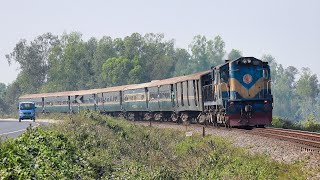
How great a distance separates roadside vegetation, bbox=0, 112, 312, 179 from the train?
3367mm

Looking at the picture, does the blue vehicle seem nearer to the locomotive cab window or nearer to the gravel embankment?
the locomotive cab window

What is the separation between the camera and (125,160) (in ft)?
64.6

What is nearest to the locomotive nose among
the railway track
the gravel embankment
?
the gravel embankment

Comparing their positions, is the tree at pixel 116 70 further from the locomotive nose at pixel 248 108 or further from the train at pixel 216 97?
the locomotive nose at pixel 248 108

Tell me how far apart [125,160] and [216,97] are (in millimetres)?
10538

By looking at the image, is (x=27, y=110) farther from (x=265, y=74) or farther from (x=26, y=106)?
(x=265, y=74)

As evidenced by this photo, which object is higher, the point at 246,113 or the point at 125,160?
the point at 246,113

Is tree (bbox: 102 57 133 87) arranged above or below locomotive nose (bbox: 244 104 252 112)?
above

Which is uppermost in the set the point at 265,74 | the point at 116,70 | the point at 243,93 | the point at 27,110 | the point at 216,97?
the point at 116,70

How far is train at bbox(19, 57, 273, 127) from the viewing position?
27734 mm

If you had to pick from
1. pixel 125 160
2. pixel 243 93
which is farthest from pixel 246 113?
pixel 125 160

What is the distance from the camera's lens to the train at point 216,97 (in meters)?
27.7

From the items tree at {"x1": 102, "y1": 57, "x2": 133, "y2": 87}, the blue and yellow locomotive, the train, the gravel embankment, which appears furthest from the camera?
tree at {"x1": 102, "y1": 57, "x2": 133, "y2": 87}

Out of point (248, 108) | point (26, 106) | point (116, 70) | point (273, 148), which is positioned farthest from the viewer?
point (116, 70)
